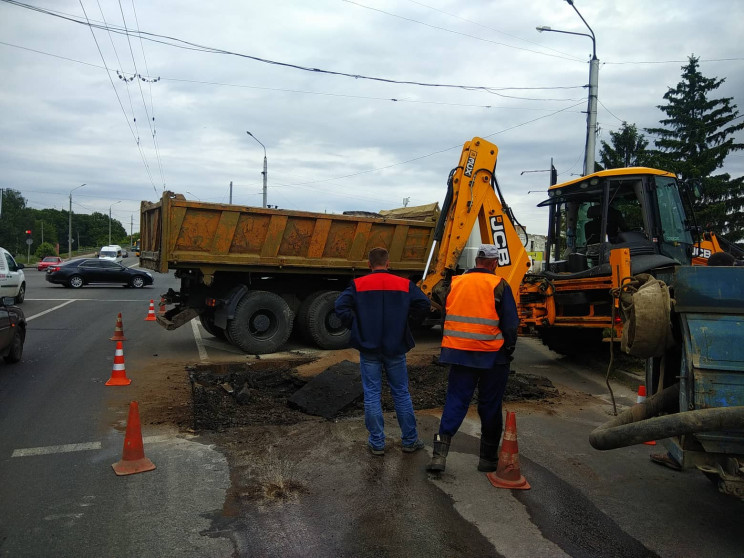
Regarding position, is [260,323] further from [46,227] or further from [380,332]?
[46,227]

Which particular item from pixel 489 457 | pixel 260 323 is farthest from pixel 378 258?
pixel 260 323

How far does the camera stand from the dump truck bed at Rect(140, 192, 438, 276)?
9.79m

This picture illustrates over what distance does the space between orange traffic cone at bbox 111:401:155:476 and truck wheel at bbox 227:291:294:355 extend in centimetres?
572

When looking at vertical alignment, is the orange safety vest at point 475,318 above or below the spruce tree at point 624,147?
below

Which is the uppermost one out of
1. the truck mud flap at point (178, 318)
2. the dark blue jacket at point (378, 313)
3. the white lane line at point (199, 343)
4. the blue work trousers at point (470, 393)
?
the dark blue jacket at point (378, 313)

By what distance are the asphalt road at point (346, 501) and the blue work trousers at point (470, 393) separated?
15.6 inches

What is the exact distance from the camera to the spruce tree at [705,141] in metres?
20.9

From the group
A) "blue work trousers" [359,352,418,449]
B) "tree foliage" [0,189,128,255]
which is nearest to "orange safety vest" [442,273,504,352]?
"blue work trousers" [359,352,418,449]

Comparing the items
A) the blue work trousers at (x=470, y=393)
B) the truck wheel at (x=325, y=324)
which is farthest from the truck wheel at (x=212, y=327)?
the blue work trousers at (x=470, y=393)

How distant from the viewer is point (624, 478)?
465 centimetres

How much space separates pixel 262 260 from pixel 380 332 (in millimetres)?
5792

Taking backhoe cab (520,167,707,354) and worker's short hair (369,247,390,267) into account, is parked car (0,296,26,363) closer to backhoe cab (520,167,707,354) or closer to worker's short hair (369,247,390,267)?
worker's short hair (369,247,390,267)

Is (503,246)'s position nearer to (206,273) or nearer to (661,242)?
(661,242)

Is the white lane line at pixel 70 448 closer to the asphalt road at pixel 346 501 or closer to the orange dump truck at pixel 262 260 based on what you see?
the asphalt road at pixel 346 501
